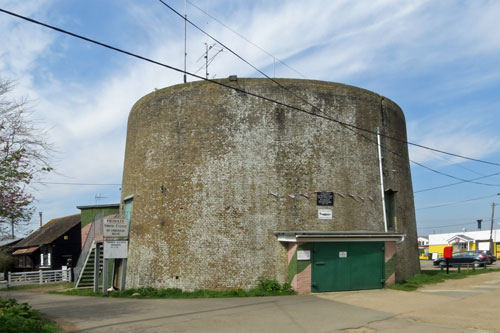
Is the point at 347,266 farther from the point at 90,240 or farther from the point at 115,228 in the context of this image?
the point at 90,240

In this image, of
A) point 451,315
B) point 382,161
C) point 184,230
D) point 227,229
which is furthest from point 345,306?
point 382,161

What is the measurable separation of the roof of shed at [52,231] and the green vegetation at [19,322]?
2805 centimetres

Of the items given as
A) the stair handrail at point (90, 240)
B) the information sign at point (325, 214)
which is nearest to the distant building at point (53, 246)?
the stair handrail at point (90, 240)

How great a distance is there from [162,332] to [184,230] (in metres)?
7.16


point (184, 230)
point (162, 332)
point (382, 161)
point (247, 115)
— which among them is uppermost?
point (247, 115)

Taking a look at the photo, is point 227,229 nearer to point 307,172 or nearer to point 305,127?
point 307,172

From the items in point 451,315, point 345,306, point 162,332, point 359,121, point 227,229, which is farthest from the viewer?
point 359,121

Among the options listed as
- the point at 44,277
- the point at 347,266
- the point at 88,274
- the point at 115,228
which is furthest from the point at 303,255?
the point at 44,277

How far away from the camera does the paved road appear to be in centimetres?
981

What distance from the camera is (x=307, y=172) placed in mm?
16859

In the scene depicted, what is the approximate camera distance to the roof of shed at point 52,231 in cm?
3772

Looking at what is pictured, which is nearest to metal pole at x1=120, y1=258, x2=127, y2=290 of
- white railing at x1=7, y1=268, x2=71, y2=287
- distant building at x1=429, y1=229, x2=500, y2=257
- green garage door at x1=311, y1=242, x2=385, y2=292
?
green garage door at x1=311, y1=242, x2=385, y2=292

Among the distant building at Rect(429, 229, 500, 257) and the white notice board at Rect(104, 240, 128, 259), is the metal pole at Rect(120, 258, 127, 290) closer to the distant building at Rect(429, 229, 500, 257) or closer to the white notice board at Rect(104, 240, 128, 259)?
the white notice board at Rect(104, 240, 128, 259)

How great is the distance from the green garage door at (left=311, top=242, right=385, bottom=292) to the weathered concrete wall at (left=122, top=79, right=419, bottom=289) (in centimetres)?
114
